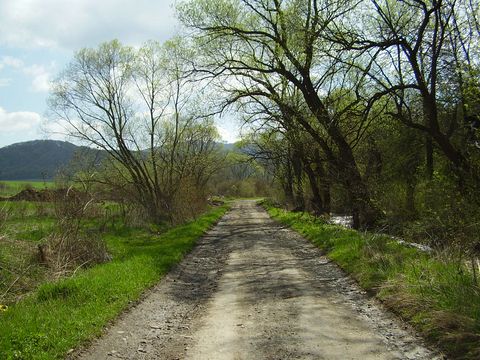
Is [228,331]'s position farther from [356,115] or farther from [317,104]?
[317,104]

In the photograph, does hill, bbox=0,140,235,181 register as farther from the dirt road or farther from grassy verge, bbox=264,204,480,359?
grassy verge, bbox=264,204,480,359

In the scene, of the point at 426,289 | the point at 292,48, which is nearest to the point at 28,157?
the point at 292,48

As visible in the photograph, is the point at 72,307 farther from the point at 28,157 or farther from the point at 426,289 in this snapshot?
the point at 28,157

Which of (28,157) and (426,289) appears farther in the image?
(28,157)

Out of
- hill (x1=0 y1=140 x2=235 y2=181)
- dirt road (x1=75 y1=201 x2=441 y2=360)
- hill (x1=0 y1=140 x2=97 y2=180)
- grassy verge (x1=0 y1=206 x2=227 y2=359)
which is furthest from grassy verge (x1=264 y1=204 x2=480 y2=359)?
hill (x1=0 y1=140 x2=97 y2=180)

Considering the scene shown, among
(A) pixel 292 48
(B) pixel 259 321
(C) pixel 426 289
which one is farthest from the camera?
(A) pixel 292 48

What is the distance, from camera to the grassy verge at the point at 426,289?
5703 millimetres

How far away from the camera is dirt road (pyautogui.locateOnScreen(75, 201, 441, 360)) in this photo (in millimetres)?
5816

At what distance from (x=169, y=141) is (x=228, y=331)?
113 feet

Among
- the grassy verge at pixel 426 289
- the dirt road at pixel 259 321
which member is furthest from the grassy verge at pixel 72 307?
the grassy verge at pixel 426 289

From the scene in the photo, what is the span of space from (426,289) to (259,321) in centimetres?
281

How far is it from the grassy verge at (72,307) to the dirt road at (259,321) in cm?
28

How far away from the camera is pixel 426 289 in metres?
7.32

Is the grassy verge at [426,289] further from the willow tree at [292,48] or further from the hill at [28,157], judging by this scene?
the hill at [28,157]
